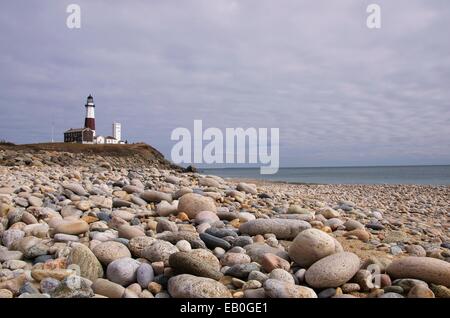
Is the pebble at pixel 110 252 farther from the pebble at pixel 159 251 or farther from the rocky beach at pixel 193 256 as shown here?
the pebble at pixel 159 251

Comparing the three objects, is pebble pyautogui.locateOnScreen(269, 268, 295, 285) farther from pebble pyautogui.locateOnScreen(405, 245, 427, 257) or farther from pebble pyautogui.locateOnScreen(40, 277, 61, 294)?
pebble pyautogui.locateOnScreen(405, 245, 427, 257)

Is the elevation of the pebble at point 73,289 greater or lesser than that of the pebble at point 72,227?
lesser

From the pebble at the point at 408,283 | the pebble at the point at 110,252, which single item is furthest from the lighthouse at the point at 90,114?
the pebble at the point at 408,283

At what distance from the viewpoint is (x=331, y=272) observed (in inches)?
130

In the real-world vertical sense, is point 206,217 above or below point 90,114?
below

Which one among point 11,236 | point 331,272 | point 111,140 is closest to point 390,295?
point 331,272

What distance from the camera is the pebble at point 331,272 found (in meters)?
3.29

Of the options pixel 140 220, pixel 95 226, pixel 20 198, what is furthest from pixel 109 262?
pixel 20 198

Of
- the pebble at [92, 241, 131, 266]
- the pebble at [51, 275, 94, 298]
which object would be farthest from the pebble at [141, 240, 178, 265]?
the pebble at [51, 275, 94, 298]

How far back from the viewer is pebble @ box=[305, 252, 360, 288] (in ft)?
10.8

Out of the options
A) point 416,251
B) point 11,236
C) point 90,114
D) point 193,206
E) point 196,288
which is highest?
point 90,114

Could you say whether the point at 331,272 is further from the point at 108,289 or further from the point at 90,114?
the point at 90,114
